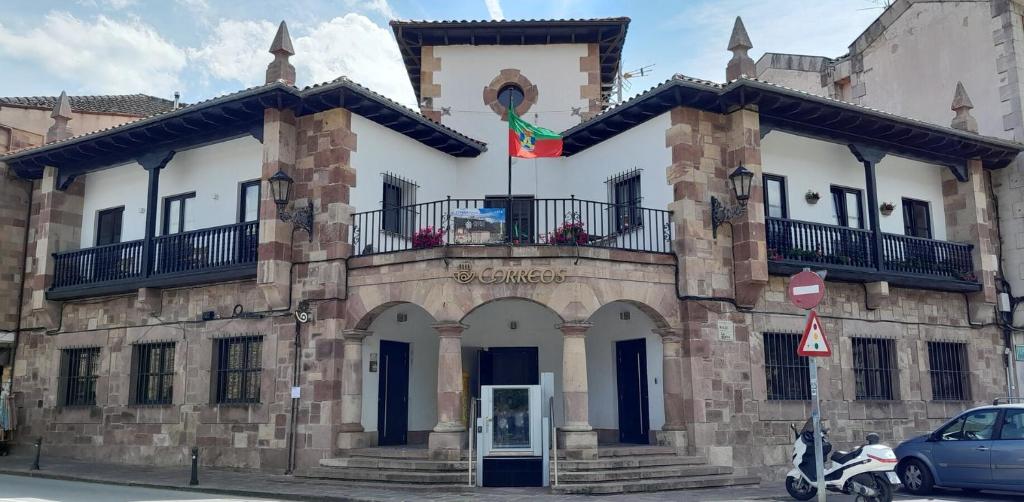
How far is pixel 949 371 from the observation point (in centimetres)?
1892

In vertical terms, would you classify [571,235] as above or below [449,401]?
above

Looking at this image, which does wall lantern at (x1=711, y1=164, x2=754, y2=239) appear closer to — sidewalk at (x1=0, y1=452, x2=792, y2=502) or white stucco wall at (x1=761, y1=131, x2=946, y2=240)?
white stucco wall at (x1=761, y1=131, x2=946, y2=240)

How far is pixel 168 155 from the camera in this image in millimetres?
18422

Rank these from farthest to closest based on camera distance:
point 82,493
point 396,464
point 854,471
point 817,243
A: point 817,243
point 396,464
point 82,493
point 854,471

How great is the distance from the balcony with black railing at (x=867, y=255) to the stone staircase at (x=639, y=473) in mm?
4206

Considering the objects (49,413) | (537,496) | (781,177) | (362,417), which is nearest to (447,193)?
(362,417)

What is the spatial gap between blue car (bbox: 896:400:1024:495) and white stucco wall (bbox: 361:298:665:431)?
186 inches

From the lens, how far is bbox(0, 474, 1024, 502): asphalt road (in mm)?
12703

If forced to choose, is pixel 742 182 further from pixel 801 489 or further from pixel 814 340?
pixel 801 489

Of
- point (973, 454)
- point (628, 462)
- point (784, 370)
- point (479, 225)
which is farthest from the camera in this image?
point (784, 370)

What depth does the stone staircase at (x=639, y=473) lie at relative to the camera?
13.5 m

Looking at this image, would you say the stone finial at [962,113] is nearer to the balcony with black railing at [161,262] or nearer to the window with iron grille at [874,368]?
the window with iron grille at [874,368]

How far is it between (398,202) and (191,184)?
491cm

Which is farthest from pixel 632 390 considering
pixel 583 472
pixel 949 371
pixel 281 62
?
pixel 281 62
